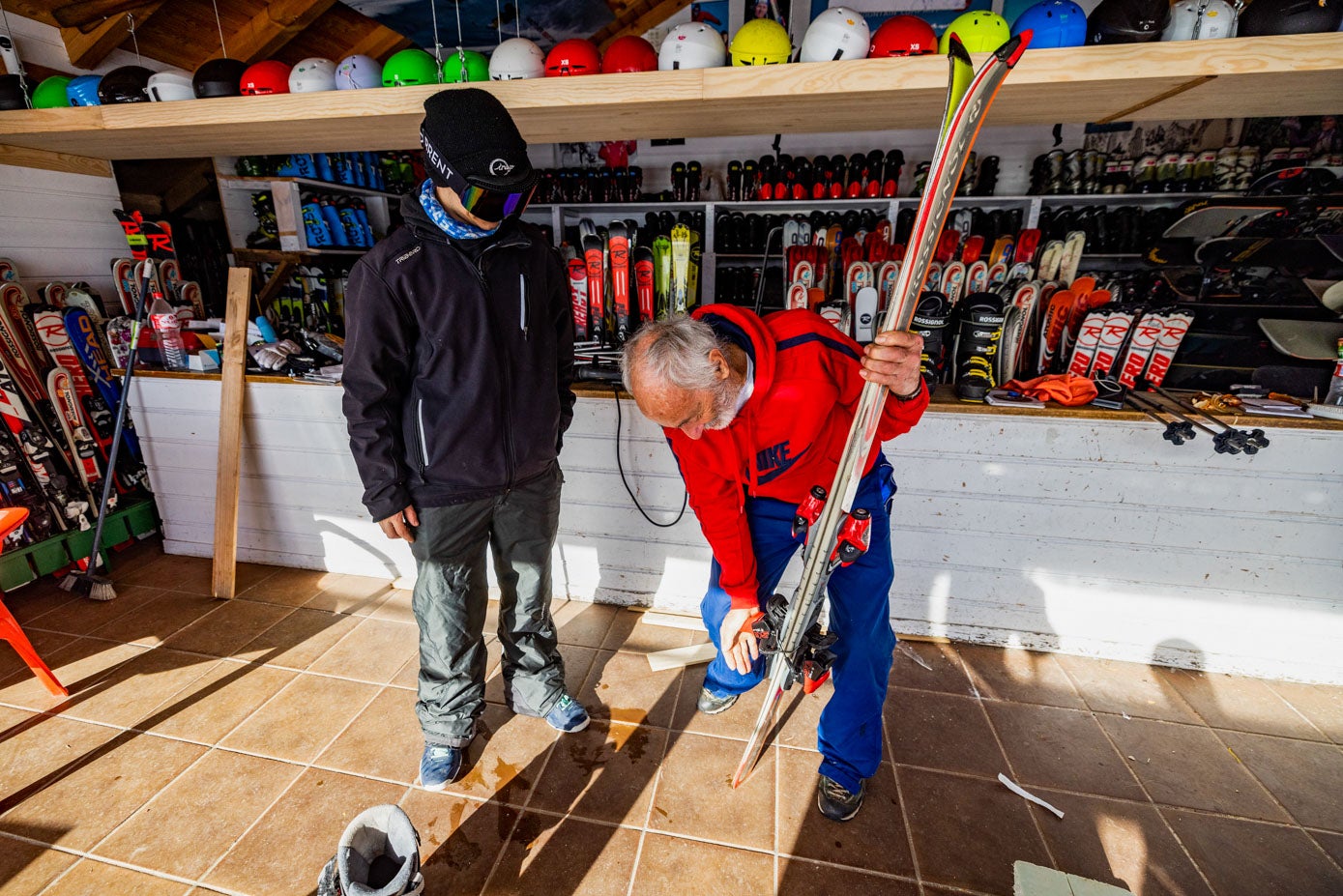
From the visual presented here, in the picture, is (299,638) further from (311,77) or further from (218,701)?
(311,77)

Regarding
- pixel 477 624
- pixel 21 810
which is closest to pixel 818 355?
pixel 477 624

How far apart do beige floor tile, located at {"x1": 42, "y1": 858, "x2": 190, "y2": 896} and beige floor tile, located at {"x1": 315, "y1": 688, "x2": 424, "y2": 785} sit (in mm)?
419

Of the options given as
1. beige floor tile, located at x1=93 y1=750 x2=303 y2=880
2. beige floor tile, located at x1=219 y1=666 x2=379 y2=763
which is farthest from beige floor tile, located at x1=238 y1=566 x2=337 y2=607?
beige floor tile, located at x1=93 y1=750 x2=303 y2=880

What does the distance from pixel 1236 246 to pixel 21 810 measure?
579 cm

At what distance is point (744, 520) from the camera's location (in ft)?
5.36

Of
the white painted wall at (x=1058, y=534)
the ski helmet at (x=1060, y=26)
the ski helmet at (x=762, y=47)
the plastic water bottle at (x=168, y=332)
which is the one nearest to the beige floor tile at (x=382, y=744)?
the white painted wall at (x=1058, y=534)

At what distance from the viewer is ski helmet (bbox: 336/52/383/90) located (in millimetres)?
2277

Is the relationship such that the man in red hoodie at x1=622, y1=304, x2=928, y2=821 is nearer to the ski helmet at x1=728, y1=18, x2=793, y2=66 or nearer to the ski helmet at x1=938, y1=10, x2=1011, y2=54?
the ski helmet at x1=728, y1=18, x2=793, y2=66

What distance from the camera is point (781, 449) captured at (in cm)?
148

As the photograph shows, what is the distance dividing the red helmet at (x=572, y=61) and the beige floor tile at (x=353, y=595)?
2.43 metres

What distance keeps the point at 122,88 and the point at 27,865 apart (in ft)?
9.31

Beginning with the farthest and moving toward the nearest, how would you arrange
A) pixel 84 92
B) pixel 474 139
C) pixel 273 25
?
pixel 273 25, pixel 84 92, pixel 474 139

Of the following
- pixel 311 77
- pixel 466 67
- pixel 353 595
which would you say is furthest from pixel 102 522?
pixel 466 67

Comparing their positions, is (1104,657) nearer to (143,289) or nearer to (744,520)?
(744,520)
